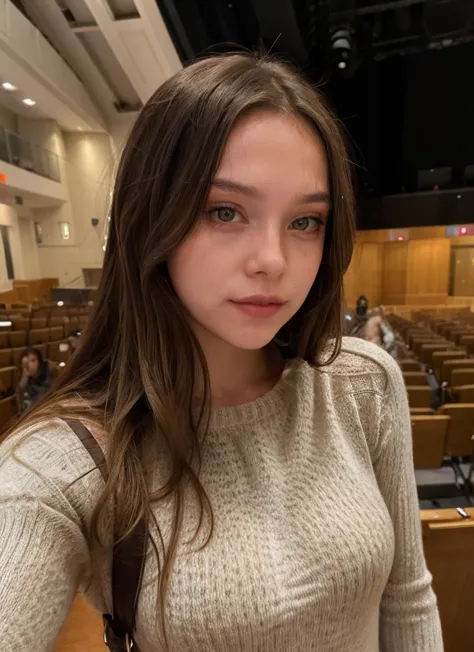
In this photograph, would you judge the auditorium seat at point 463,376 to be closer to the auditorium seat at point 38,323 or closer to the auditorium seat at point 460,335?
the auditorium seat at point 460,335

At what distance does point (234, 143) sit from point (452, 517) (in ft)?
5.12

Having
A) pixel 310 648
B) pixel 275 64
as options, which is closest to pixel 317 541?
pixel 310 648

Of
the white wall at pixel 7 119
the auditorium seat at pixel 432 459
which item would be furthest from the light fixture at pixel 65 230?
the auditorium seat at pixel 432 459

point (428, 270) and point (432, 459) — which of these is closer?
point (432, 459)

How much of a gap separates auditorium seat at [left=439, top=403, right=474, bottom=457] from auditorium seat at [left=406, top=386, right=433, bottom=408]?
54cm

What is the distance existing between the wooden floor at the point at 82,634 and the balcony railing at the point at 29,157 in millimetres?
5016

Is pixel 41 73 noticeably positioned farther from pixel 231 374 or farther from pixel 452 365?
pixel 231 374

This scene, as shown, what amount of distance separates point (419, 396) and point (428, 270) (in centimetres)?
737

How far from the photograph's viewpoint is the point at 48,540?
428mm

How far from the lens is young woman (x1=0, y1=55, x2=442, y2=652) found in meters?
0.45

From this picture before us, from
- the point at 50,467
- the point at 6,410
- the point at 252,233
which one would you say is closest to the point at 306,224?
the point at 252,233

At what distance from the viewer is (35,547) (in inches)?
16.5

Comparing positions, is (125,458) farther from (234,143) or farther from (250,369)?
(234,143)

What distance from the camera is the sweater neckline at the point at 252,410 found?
0.58 m
